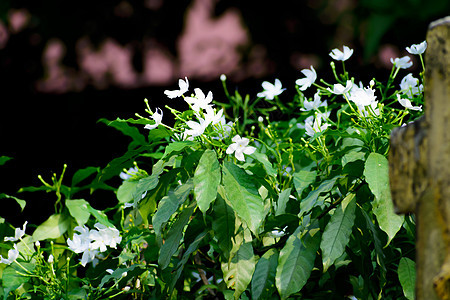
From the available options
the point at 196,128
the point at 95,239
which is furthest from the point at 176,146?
the point at 95,239

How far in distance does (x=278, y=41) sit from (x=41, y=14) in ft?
→ 3.18

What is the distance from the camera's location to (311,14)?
245 cm

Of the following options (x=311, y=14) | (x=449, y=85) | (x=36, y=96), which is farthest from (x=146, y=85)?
(x=449, y=85)

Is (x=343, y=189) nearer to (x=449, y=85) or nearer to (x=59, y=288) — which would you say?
(x=449, y=85)

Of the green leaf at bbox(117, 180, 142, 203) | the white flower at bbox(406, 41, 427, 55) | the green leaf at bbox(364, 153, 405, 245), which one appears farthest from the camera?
the green leaf at bbox(117, 180, 142, 203)

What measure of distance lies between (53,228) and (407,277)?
0.97 meters

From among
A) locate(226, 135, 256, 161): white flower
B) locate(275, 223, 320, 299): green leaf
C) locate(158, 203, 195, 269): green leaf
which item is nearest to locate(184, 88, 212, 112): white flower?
locate(226, 135, 256, 161): white flower

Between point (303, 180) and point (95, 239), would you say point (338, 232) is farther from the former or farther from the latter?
point (95, 239)

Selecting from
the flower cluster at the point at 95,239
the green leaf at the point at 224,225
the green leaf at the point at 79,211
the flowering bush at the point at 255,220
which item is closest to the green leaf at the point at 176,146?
the flowering bush at the point at 255,220

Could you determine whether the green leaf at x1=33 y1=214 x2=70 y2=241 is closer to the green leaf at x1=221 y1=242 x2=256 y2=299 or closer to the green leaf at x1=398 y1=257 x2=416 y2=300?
the green leaf at x1=221 y1=242 x2=256 y2=299

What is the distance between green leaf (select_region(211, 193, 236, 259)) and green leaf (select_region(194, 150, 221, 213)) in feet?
0.33

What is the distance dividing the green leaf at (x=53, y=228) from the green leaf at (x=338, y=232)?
2.70ft

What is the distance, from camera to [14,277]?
1.44 meters

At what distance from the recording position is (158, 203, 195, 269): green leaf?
1.22m
